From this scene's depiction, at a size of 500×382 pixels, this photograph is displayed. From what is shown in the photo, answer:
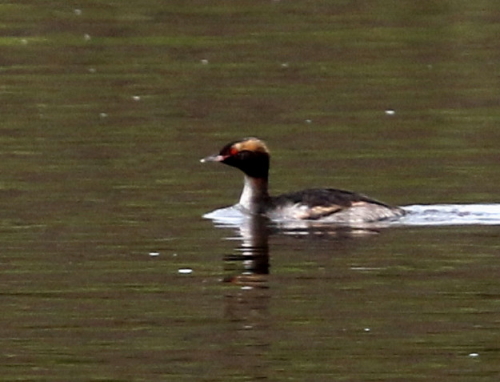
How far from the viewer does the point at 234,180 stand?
17812mm

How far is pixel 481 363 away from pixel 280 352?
1.10m

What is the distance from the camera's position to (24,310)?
1166cm

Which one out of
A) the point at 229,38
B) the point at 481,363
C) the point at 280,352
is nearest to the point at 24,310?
the point at 280,352

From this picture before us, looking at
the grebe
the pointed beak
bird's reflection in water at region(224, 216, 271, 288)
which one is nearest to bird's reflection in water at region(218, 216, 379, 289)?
bird's reflection in water at region(224, 216, 271, 288)

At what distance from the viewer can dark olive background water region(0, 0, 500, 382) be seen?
1079 centimetres

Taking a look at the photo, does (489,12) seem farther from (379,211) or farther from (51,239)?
(51,239)

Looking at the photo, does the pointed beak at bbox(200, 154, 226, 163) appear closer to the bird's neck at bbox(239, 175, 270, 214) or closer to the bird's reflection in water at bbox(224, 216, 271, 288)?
the bird's neck at bbox(239, 175, 270, 214)

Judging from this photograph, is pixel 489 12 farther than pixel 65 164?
Yes

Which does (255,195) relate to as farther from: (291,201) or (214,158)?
(291,201)

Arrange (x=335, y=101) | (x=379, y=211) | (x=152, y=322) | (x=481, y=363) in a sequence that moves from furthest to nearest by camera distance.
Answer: (x=335, y=101)
(x=379, y=211)
(x=152, y=322)
(x=481, y=363)

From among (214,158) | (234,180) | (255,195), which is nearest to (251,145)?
(214,158)

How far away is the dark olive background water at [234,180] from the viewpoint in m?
10.8

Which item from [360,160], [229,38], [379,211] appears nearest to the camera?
[379,211]

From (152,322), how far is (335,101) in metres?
9.42
